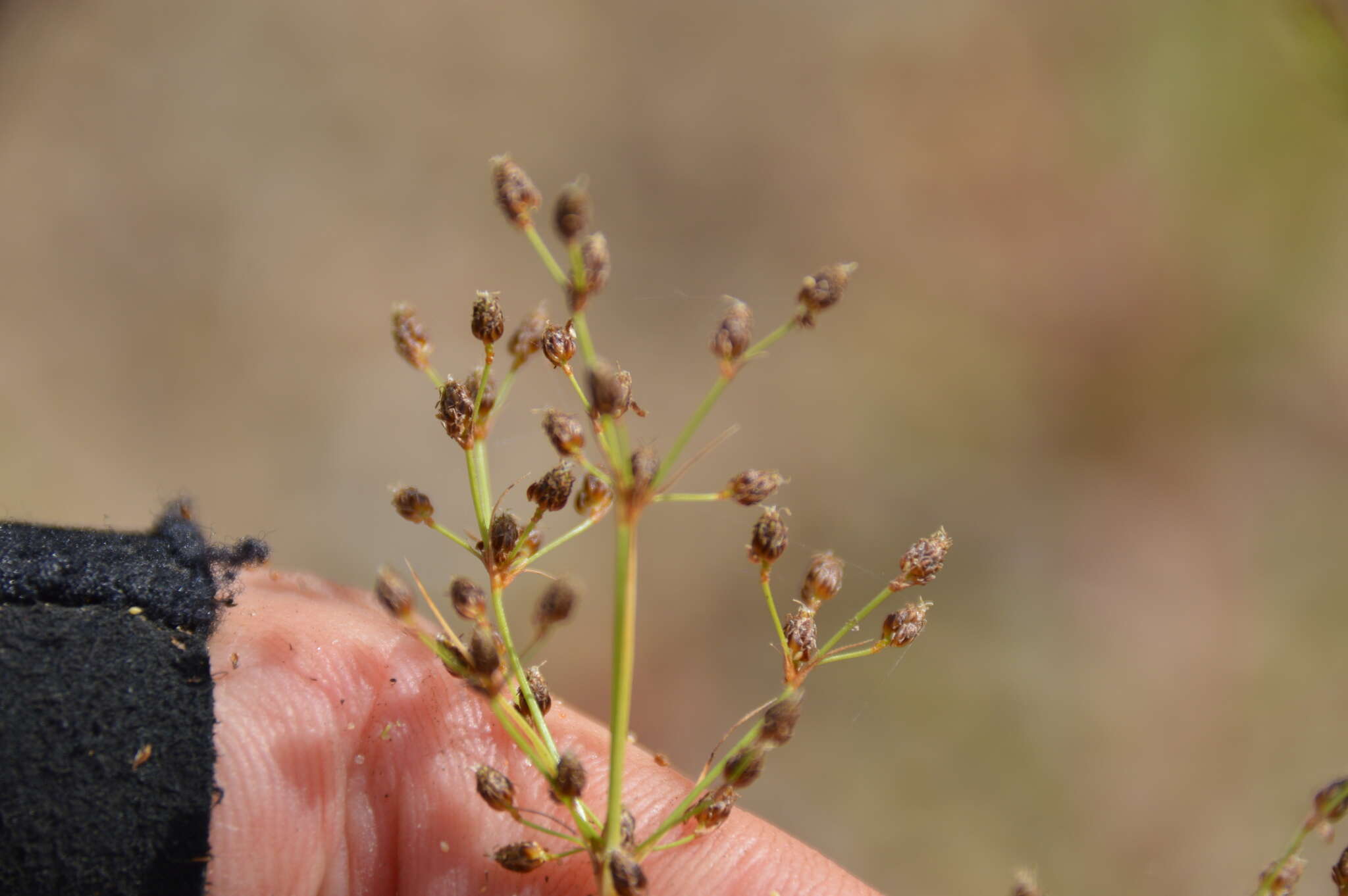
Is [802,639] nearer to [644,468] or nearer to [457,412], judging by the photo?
[644,468]

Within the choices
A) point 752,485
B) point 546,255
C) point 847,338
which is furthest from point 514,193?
point 847,338

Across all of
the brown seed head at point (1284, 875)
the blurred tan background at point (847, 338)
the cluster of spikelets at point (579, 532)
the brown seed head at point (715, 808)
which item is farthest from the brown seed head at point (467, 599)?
the blurred tan background at point (847, 338)

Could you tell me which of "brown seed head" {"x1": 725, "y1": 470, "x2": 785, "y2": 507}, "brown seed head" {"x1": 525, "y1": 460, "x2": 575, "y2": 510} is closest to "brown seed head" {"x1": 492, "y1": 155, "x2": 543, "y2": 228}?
"brown seed head" {"x1": 525, "y1": 460, "x2": 575, "y2": 510}

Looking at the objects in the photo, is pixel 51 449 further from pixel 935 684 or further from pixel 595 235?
pixel 935 684

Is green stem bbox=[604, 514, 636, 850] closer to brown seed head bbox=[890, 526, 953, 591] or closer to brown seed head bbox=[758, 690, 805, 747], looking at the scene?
brown seed head bbox=[758, 690, 805, 747]

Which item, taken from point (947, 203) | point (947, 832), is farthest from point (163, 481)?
point (947, 203)

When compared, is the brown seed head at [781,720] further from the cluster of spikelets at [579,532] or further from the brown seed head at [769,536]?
the brown seed head at [769,536]
